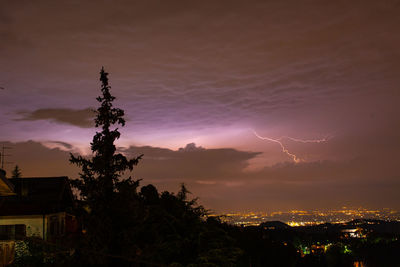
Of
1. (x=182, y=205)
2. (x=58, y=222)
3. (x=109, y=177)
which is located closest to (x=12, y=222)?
(x=58, y=222)

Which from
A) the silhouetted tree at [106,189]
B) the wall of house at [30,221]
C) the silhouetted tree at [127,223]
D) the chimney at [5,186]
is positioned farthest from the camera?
the wall of house at [30,221]

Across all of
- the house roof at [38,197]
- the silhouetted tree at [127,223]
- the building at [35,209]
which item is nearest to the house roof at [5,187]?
the silhouetted tree at [127,223]

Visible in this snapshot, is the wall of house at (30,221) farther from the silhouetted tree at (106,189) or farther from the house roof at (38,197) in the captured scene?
the silhouetted tree at (106,189)

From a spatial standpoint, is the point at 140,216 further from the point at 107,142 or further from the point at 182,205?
the point at 182,205

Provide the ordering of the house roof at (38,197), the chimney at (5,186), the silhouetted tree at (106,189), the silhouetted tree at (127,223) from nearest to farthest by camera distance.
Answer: the chimney at (5,186)
the silhouetted tree at (127,223)
the silhouetted tree at (106,189)
the house roof at (38,197)

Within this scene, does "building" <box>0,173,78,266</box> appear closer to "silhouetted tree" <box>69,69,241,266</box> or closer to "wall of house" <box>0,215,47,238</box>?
"wall of house" <box>0,215,47,238</box>

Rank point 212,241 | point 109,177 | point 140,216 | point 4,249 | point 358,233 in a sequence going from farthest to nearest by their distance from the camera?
point 358,233
point 109,177
point 140,216
point 212,241
point 4,249

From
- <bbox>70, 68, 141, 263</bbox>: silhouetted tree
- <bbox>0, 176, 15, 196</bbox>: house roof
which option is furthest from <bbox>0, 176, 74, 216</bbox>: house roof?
<bbox>0, 176, 15, 196</bbox>: house roof

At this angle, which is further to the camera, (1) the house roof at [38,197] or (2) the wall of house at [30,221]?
(1) the house roof at [38,197]
